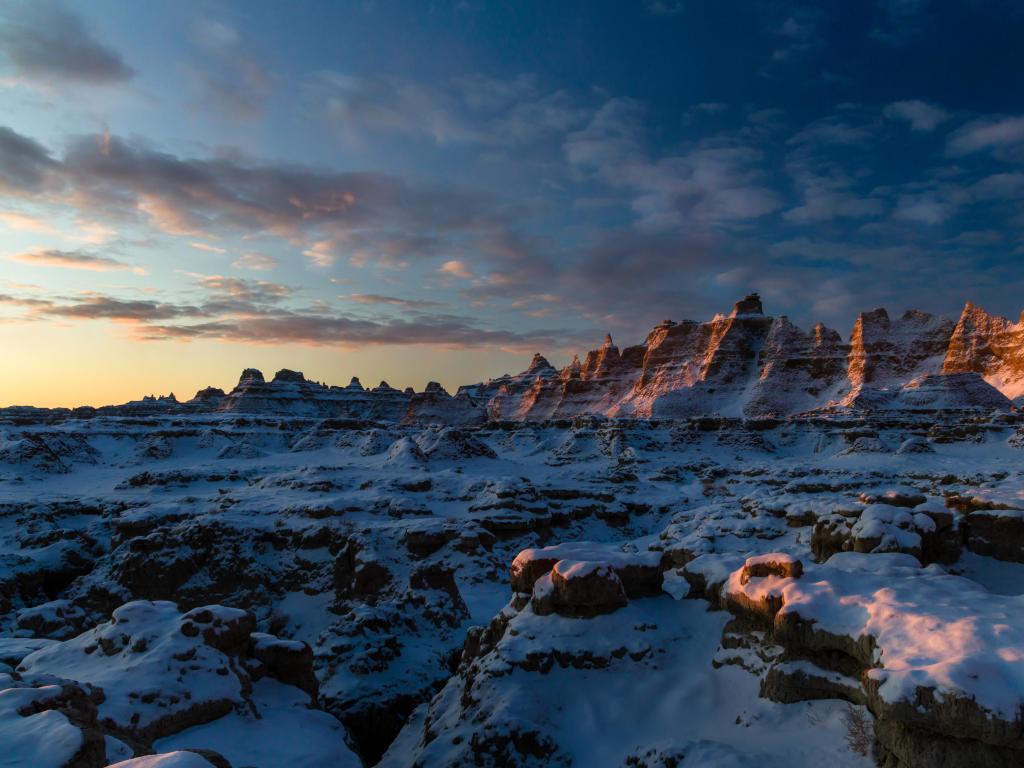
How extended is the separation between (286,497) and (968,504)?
36250 mm

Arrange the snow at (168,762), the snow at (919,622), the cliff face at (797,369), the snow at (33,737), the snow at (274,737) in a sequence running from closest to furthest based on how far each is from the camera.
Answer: the snow at (168,762) < the snow at (33,737) < the snow at (919,622) < the snow at (274,737) < the cliff face at (797,369)

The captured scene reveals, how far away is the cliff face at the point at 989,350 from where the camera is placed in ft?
310

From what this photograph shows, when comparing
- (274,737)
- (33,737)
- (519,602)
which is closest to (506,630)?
(519,602)

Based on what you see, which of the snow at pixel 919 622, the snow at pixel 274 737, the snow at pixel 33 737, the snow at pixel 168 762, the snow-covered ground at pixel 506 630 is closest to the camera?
the snow at pixel 168 762

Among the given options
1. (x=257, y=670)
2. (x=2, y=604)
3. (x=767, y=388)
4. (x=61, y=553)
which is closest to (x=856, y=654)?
(x=257, y=670)

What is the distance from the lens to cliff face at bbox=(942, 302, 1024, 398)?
9462cm

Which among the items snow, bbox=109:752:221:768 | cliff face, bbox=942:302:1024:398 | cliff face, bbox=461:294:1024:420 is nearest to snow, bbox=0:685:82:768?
snow, bbox=109:752:221:768

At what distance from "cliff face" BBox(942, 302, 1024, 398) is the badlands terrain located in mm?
38299

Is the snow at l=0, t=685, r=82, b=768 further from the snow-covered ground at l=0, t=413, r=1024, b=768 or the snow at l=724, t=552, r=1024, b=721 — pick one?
the snow at l=724, t=552, r=1024, b=721

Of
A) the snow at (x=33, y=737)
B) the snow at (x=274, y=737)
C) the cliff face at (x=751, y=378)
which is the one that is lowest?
the snow at (x=274, y=737)

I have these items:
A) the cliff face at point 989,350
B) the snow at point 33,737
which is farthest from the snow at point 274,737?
the cliff face at point 989,350

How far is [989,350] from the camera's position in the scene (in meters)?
99.8

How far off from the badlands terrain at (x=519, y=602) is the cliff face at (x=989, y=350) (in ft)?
126

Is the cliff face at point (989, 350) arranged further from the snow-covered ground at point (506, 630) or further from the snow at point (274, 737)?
the snow at point (274, 737)
